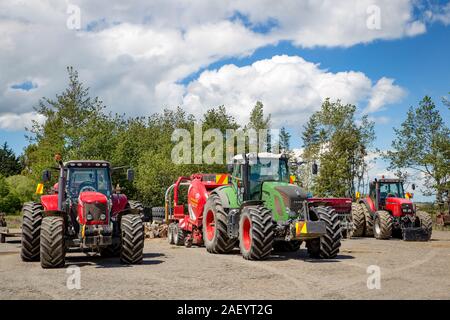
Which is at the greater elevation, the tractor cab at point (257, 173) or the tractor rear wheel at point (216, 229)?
the tractor cab at point (257, 173)

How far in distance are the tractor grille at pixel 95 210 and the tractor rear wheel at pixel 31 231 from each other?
4.96ft

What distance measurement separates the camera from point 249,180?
1512 centimetres

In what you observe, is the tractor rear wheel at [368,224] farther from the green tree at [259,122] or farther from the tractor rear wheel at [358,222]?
the green tree at [259,122]

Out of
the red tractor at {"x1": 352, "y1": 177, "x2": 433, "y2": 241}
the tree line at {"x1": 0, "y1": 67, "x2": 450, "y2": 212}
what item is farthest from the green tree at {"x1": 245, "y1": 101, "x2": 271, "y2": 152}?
the red tractor at {"x1": 352, "y1": 177, "x2": 433, "y2": 241}

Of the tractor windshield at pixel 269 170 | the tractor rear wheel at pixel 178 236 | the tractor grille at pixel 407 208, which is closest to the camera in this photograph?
the tractor windshield at pixel 269 170

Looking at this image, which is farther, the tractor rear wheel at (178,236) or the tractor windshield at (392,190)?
the tractor windshield at (392,190)

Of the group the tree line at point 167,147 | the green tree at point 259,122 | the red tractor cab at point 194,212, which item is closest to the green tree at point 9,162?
the tree line at point 167,147

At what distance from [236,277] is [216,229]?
4758 millimetres

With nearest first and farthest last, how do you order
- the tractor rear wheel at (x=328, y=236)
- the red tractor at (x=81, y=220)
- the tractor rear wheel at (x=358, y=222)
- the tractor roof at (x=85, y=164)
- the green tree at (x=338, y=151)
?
the red tractor at (x=81, y=220) < the tractor rear wheel at (x=328, y=236) < the tractor roof at (x=85, y=164) < the tractor rear wheel at (x=358, y=222) < the green tree at (x=338, y=151)

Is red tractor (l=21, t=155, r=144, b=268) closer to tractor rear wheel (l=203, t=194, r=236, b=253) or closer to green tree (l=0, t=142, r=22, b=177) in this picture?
tractor rear wheel (l=203, t=194, r=236, b=253)

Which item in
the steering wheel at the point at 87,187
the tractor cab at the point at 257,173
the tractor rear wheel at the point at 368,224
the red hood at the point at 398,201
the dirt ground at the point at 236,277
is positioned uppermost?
the tractor cab at the point at 257,173

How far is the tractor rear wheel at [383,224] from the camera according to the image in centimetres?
2109
